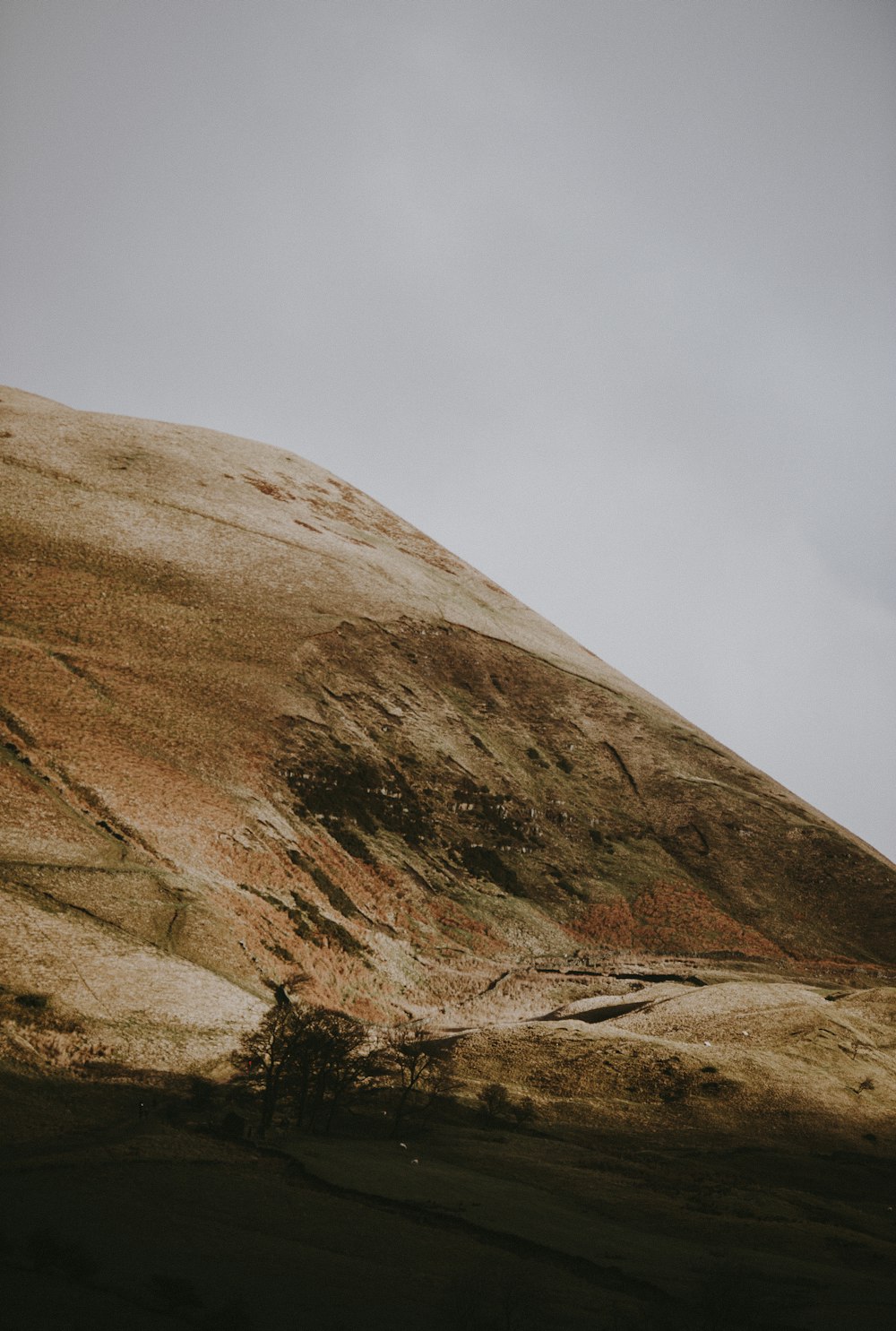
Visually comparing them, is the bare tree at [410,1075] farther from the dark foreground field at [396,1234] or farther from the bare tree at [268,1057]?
the bare tree at [268,1057]

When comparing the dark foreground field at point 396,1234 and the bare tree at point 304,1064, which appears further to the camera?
the bare tree at point 304,1064

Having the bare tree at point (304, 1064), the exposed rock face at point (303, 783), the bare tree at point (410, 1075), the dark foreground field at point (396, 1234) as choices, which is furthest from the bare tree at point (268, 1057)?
the bare tree at point (410, 1075)

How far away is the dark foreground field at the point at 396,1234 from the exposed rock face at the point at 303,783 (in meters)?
5.79

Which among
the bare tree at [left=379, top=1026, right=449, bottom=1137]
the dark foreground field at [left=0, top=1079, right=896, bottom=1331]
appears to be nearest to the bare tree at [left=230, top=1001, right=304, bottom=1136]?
the dark foreground field at [left=0, top=1079, right=896, bottom=1331]

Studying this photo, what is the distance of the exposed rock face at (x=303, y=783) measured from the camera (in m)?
24.7

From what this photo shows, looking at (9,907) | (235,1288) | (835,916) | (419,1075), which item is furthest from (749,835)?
(235,1288)

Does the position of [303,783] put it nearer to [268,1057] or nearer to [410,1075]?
[410,1075]

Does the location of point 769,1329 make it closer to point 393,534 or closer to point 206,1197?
point 206,1197

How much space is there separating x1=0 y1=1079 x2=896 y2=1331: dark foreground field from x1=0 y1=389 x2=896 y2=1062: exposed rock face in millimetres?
5786

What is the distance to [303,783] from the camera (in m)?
36.8

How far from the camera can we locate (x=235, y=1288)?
362 inches

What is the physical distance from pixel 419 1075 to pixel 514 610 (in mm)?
50573

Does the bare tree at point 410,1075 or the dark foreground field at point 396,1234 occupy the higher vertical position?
the dark foreground field at point 396,1234

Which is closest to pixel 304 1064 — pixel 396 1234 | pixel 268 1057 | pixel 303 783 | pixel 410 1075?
pixel 268 1057
